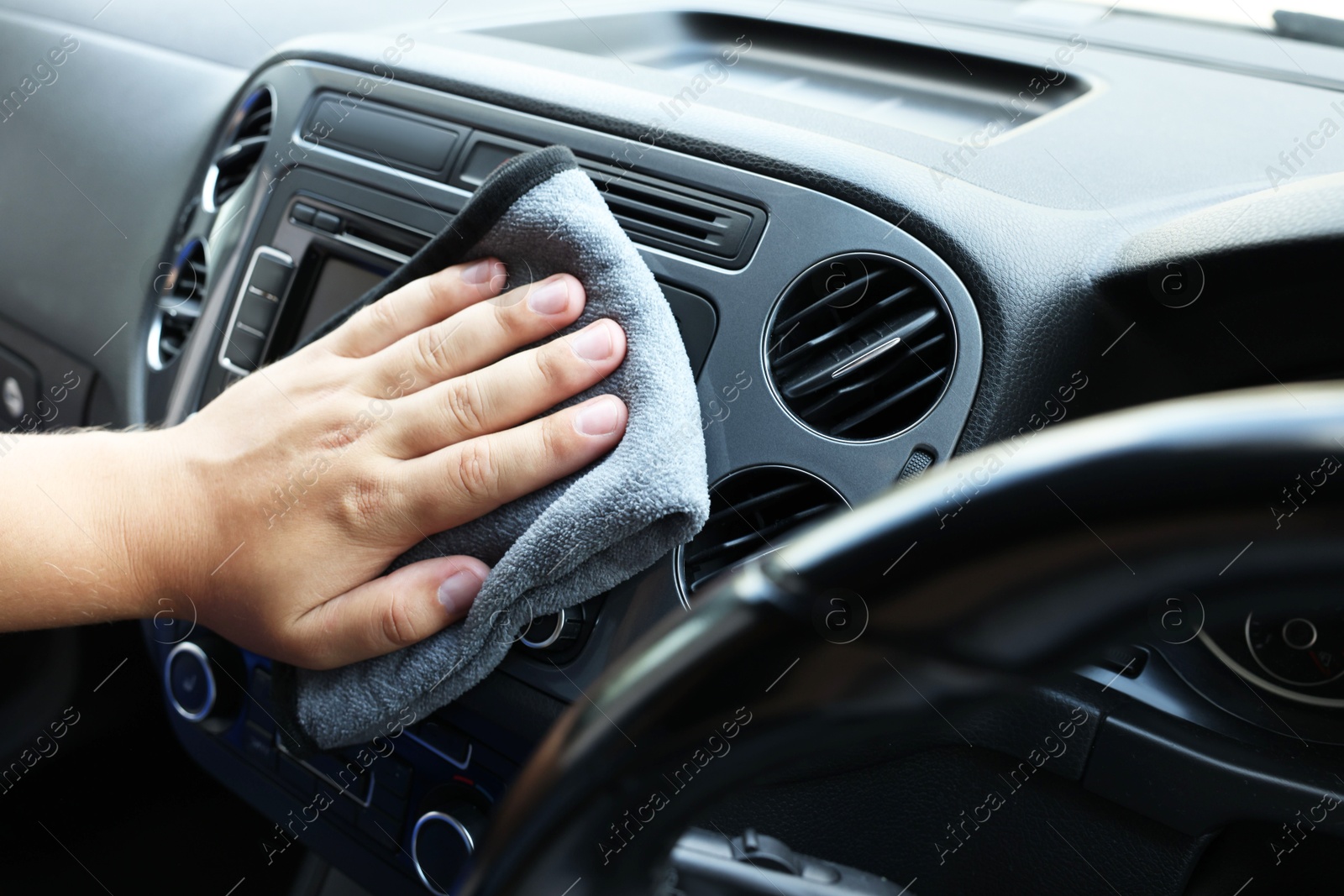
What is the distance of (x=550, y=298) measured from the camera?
0.72 m

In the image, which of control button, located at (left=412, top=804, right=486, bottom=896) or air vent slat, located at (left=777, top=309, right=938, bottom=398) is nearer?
air vent slat, located at (left=777, top=309, right=938, bottom=398)

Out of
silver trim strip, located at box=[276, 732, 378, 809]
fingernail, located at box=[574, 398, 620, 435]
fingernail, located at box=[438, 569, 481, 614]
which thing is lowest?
silver trim strip, located at box=[276, 732, 378, 809]

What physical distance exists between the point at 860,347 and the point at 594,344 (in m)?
0.19

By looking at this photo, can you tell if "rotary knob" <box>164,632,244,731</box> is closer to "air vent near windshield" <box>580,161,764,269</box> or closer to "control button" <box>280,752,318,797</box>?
"control button" <box>280,752,318,797</box>

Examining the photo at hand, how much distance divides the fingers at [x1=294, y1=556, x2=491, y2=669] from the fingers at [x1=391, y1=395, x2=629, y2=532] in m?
0.04

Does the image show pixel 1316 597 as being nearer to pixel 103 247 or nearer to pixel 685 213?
pixel 685 213

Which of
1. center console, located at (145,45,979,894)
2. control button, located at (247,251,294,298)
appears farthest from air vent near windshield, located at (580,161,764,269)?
control button, located at (247,251,294,298)

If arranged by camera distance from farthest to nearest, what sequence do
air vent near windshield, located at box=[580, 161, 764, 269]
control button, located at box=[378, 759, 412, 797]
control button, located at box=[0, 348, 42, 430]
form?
control button, located at box=[0, 348, 42, 430] < control button, located at box=[378, 759, 412, 797] < air vent near windshield, located at box=[580, 161, 764, 269]

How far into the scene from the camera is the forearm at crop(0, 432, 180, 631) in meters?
0.77

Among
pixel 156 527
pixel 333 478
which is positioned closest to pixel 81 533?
pixel 156 527

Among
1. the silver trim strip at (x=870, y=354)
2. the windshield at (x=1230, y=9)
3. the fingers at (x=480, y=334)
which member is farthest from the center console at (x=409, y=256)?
the windshield at (x=1230, y=9)

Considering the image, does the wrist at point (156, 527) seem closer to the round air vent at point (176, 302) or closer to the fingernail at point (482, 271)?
the fingernail at point (482, 271)

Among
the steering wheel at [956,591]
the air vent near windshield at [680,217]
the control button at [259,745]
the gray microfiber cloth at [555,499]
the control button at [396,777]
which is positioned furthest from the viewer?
the control button at [259,745]

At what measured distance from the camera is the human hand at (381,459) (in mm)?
691
